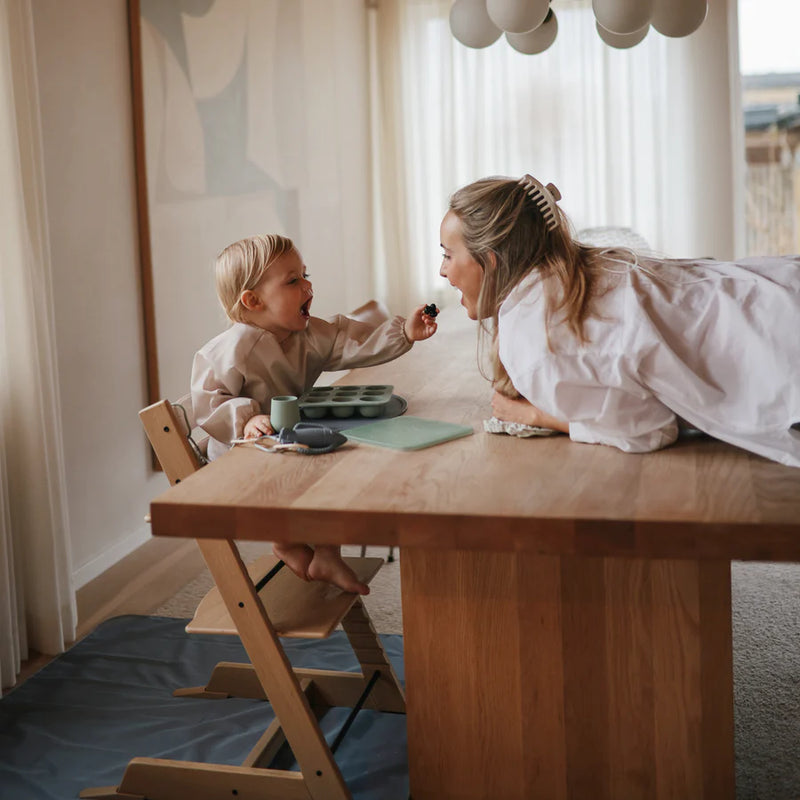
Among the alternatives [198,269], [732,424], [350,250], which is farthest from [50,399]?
[350,250]

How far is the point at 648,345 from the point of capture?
5.22 feet

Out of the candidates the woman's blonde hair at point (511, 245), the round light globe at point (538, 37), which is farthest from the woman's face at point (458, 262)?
the round light globe at point (538, 37)

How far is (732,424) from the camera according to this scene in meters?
1.60

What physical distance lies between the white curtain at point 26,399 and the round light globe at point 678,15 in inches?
71.9

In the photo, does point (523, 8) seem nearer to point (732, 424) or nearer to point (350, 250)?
point (732, 424)

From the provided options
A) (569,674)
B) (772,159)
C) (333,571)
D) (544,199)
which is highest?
(772,159)

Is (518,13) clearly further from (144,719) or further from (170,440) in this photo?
(144,719)

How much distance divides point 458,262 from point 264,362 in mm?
566

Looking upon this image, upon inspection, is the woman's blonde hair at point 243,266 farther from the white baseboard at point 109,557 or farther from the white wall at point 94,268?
the white baseboard at point 109,557

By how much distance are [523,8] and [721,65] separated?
Result: 10.2ft

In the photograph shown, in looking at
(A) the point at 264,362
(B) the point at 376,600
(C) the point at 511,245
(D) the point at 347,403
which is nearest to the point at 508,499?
(C) the point at 511,245

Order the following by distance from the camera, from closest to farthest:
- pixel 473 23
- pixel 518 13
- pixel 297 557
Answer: pixel 297 557 → pixel 518 13 → pixel 473 23

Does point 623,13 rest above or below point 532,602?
above

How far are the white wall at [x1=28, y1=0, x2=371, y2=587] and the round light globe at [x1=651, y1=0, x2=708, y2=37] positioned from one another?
5.71ft
